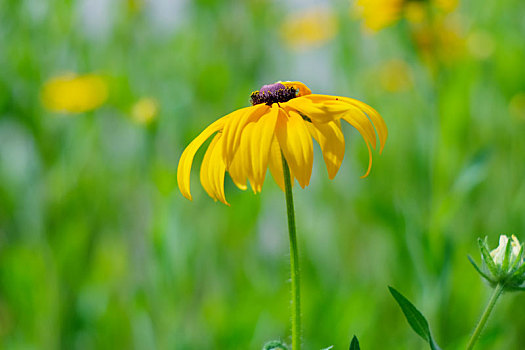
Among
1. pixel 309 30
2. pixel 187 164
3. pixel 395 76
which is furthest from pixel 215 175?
pixel 309 30

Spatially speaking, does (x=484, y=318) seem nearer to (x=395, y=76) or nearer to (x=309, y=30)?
(x=395, y=76)

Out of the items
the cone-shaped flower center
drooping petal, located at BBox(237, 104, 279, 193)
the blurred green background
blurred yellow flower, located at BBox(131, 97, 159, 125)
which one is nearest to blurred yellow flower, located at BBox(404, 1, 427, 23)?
the blurred green background

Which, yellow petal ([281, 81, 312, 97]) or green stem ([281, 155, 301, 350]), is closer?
green stem ([281, 155, 301, 350])

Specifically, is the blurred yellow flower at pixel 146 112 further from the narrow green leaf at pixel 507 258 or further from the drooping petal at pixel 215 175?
the narrow green leaf at pixel 507 258

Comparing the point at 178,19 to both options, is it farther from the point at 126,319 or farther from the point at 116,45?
the point at 126,319

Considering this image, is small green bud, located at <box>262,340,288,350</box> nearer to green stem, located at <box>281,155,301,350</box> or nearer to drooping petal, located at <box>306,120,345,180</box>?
green stem, located at <box>281,155,301,350</box>

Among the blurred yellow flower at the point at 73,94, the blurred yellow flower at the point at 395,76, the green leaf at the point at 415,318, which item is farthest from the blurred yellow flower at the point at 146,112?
the blurred yellow flower at the point at 395,76
